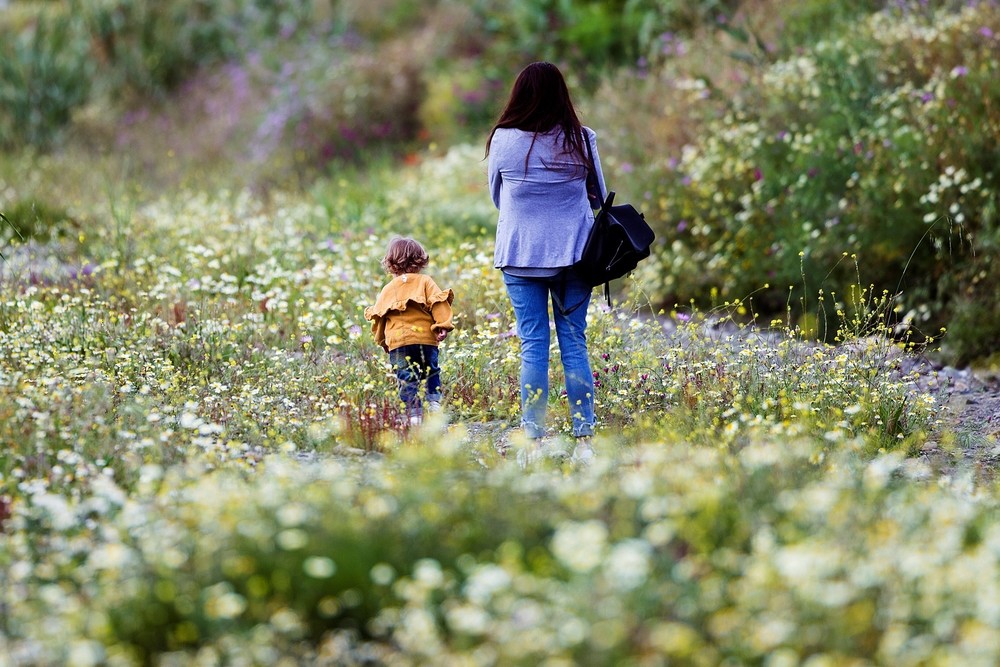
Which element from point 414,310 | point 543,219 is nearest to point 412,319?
point 414,310

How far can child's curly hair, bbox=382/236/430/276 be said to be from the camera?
5762 mm

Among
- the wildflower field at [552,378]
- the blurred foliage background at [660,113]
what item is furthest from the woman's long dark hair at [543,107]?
the blurred foliage background at [660,113]

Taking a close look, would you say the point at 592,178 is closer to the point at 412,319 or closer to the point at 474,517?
the point at 412,319

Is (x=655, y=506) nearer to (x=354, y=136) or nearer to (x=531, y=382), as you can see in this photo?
(x=531, y=382)

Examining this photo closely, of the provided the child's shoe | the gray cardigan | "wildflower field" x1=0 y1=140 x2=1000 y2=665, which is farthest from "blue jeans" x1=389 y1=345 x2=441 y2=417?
the child's shoe

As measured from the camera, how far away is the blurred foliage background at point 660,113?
771 centimetres

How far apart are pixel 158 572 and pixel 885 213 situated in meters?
6.03

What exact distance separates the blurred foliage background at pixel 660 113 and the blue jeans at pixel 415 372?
1983mm

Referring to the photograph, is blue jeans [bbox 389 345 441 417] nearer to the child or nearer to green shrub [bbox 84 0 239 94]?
the child

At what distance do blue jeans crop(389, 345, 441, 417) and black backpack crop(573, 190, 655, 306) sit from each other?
0.96 metres

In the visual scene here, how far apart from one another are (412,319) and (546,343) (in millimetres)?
698

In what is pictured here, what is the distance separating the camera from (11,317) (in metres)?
6.84

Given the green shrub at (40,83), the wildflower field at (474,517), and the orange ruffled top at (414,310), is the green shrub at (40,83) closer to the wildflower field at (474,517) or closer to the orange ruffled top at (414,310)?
the wildflower field at (474,517)

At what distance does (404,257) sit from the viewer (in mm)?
5762
